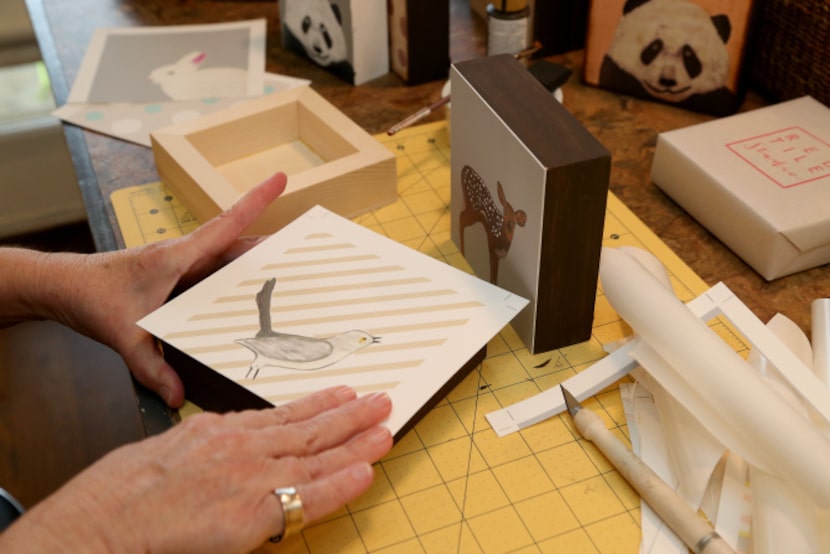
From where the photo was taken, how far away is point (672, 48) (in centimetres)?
114

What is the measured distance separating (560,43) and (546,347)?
26.1 inches

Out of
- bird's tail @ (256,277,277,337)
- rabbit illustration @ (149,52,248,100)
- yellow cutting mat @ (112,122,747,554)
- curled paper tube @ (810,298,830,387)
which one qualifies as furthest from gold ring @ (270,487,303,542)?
rabbit illustration @ (149,52,248,100)

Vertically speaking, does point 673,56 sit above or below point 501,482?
above

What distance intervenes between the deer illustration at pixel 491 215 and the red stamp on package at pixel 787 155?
12.8 inches

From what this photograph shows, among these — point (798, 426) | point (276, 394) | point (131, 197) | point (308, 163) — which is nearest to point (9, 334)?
point (131, 197)

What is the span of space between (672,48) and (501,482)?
0.69m

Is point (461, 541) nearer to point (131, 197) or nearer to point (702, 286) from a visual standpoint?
point (702, 286)

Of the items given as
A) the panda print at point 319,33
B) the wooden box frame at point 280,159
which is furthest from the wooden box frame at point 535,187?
the panda print at point 319,33

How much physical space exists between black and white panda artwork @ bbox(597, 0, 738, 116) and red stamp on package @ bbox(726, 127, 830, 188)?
0.16m

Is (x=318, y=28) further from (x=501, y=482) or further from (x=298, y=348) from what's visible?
(x=501, y=482)

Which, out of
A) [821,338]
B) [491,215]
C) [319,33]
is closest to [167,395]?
[491,215]

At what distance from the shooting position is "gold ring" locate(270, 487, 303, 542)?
64cm

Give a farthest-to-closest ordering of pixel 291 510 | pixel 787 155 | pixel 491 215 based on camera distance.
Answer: pixel 787 155, pixel 491 215, pixel 291 510

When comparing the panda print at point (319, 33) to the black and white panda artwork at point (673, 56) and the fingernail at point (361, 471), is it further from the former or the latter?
the fingernail at point (361, 471)
